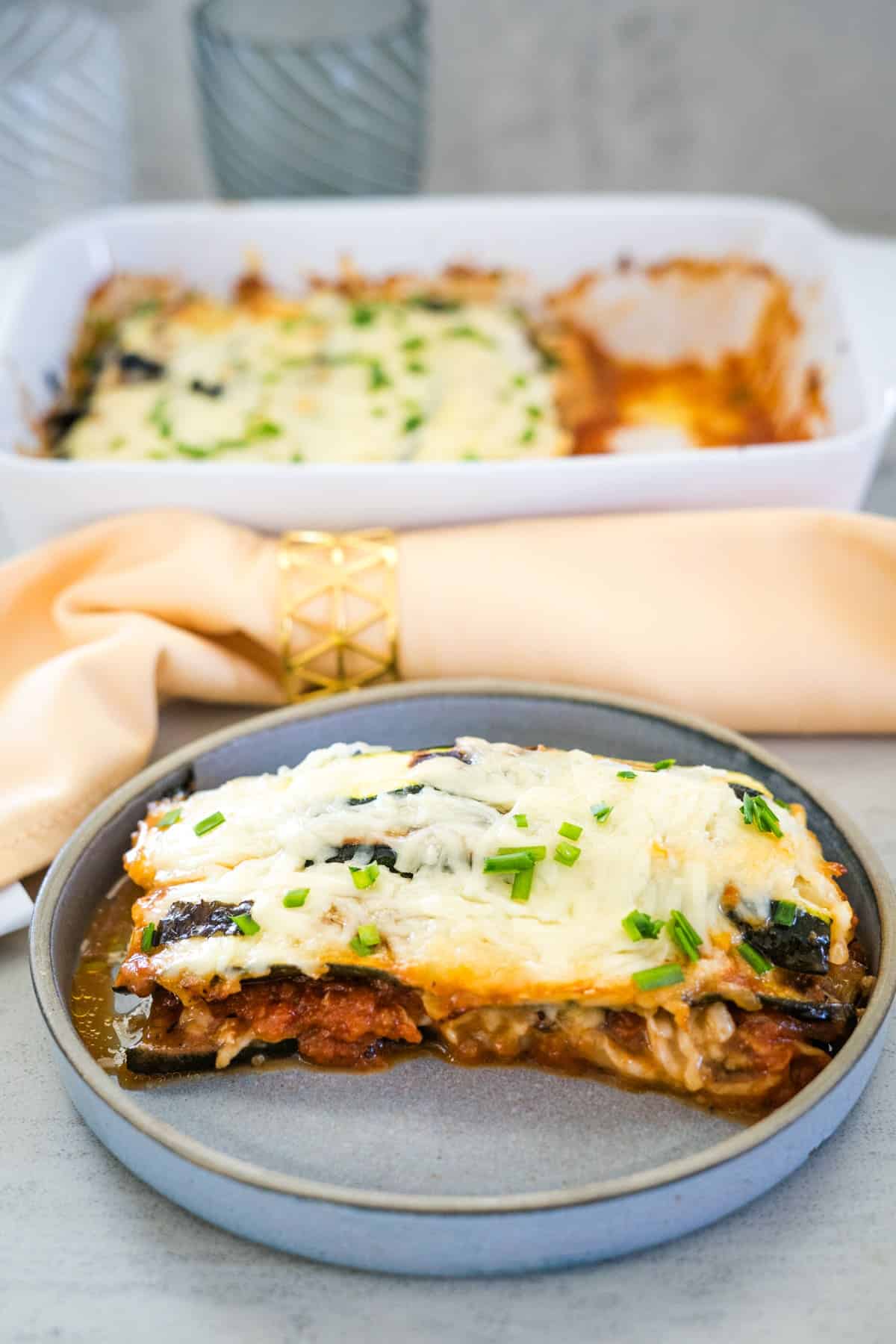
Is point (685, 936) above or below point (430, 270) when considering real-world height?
below

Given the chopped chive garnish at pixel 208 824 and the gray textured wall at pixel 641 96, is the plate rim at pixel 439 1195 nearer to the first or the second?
→ the chopped chive garnish at pixel 208 824

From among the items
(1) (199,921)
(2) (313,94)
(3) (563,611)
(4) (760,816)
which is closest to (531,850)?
(4) (760,816)

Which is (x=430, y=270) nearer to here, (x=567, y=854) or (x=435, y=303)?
(x=435, y=303)

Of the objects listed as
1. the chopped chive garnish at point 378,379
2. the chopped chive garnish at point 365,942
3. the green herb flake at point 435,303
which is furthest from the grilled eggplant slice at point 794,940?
the green herb flake at point 435,303

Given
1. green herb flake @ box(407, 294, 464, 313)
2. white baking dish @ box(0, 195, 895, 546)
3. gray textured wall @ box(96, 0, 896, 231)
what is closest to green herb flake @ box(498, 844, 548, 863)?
white baking dish @ box(0, 195, 895, 546)

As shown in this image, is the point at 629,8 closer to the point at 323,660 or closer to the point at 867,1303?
the point at 323,660

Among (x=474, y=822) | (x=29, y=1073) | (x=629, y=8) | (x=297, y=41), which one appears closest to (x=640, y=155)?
(x=629, y=8)
